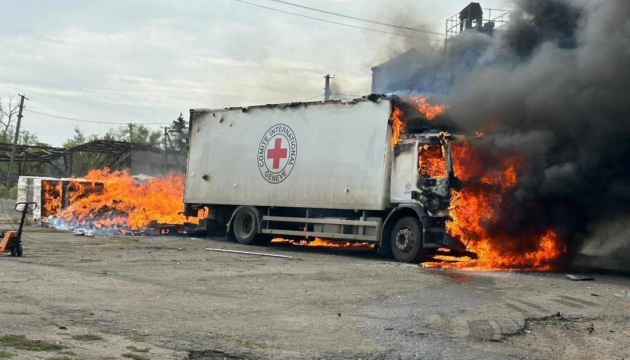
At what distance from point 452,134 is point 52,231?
1315 centimetres

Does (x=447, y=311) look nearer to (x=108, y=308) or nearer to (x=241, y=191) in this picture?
(x=108, y=308)

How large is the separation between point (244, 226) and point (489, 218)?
7.48 metres

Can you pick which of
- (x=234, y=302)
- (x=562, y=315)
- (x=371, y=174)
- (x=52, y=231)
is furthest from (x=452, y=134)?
(x=52, y=231)

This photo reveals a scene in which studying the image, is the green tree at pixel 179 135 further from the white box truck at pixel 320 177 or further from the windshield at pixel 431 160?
the windshield at pixel 431 160

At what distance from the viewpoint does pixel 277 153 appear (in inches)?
688

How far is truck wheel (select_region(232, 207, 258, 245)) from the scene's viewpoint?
18062mm

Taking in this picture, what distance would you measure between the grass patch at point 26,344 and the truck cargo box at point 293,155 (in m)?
10.1

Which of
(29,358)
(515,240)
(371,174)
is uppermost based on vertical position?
(371,174)

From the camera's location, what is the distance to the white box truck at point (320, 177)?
14148 mm

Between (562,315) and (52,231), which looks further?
(52,231)

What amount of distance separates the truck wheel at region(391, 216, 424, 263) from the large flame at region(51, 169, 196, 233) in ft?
28.2

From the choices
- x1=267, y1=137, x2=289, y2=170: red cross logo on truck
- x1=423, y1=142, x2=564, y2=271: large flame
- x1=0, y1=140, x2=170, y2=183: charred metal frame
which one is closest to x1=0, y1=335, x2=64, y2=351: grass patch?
x1=423, y1=142, x2=564, y2=271: large flame

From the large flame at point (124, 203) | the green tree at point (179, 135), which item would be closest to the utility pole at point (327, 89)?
the green tree at point (179, 135)

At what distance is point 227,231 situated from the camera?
1880 centimetres
